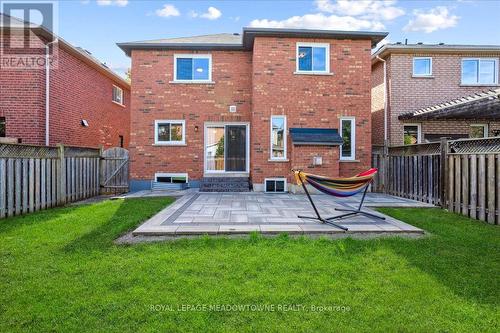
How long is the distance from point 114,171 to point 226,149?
4697mm

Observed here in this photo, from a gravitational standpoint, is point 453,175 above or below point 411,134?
below

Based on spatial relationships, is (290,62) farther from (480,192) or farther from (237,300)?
(237,300)

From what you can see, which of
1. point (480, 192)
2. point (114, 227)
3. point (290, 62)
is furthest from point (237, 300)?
point (290, 62)

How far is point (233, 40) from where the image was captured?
14133 mm

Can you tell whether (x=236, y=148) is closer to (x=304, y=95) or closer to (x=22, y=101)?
(x=304, y=95)

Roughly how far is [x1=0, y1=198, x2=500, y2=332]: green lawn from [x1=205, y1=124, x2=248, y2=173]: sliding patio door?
8367 millimetres

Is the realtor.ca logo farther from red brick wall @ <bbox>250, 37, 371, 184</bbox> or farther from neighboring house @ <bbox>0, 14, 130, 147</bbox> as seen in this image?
red brick wall @ <bbox>250, 37, 371, 184</bbox>

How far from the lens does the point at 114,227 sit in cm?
Answer: 611

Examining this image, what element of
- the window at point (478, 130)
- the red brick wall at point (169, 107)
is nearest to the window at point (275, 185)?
the red brick wall at point (169, 107)

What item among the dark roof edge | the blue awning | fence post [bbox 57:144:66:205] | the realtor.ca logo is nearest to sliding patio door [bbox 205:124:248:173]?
the blue awning

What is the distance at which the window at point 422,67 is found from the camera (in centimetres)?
1426

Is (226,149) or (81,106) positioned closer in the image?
(226,149)

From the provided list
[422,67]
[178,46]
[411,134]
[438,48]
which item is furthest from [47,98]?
[438,48]

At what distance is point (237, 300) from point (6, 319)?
1.98 meters
